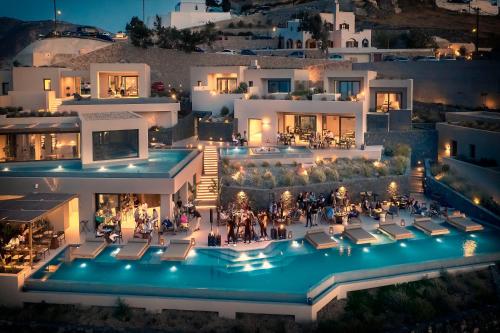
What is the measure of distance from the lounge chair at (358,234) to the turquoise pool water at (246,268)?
274 mm

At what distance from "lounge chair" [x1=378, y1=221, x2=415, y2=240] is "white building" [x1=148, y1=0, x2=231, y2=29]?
4391cm

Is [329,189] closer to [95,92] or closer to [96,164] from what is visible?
[96,164]

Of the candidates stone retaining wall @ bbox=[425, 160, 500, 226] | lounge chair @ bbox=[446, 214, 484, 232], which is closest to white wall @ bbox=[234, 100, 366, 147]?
stone retaining wall @ bbox=[425, 160, 500, 226]

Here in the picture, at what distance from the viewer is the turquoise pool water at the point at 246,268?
13.9 metres

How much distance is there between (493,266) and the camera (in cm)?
1656

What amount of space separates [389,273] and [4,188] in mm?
12918

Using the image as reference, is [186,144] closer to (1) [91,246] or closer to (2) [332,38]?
(1) [91,246]

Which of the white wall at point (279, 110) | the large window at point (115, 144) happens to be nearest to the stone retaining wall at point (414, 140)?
the white wall at point (279, 110)

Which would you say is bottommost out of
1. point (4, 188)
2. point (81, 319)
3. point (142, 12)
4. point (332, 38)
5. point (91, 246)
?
point (81, 319)

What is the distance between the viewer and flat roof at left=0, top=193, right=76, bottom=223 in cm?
1502

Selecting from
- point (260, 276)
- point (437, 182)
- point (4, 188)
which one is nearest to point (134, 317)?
point (260, 276)

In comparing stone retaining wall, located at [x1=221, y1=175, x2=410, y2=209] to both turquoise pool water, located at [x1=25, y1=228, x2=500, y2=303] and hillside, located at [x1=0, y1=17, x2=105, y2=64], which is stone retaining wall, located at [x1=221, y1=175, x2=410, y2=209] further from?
hillside, located at [x1=0, y1=17, x2=105, y2=64]

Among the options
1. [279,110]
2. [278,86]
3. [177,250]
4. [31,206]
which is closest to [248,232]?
[177,250]

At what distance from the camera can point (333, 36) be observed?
51.6 metres
